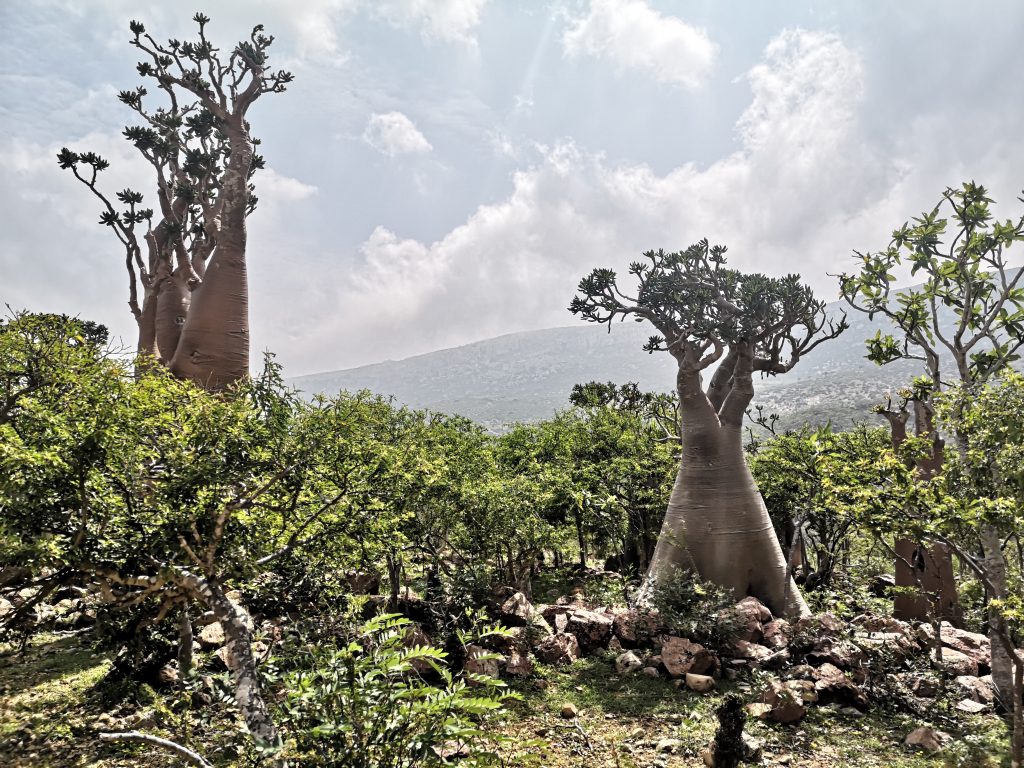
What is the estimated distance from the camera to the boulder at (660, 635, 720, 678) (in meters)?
8.84

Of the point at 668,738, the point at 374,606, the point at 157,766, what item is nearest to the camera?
the point at 157,766

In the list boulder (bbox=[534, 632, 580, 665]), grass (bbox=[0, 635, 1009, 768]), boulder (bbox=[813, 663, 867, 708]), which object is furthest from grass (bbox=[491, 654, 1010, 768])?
boulder (bbox=[534, 632, 580, 665])

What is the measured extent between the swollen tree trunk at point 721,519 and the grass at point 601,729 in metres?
3.43

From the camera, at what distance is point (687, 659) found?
8.92 metres

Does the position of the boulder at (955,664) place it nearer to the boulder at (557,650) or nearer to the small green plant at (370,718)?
the boulder at (557,650)

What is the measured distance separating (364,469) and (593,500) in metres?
7.82

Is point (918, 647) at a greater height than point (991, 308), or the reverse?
point (991, 308)

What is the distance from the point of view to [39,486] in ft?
12.6

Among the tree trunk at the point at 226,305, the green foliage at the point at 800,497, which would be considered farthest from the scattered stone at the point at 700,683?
the tree trunk at the point at 226,305

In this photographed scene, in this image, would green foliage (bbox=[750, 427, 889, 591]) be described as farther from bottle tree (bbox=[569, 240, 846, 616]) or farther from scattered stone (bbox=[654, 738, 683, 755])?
scattered stone (bbox=[654, 738, 683, 755])

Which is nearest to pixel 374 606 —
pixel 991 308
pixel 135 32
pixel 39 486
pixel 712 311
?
pixel 39 486

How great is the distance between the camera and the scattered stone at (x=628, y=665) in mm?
9164

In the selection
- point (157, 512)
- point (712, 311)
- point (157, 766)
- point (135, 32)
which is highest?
point (135, 32)

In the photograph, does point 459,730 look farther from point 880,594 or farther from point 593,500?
point 880,594
